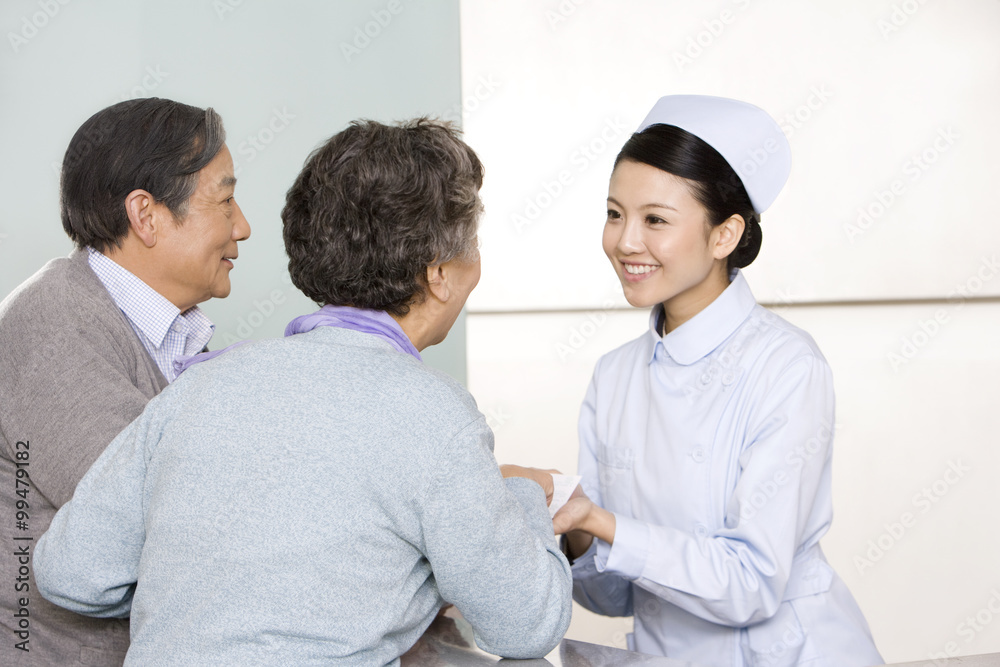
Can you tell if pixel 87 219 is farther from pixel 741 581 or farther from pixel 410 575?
pixel 741 581

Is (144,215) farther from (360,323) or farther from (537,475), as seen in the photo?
(537,475)

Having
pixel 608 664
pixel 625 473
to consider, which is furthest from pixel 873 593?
pixel 608 664

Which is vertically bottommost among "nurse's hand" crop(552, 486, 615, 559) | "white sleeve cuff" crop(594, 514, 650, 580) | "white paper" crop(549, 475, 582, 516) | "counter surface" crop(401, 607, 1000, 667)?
"counter surface" crop(401, 607, 1000, 667)

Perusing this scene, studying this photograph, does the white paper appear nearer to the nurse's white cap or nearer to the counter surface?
the counter surface

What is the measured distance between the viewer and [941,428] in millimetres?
3938

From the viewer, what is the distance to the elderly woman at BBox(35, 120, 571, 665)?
38.8 inches

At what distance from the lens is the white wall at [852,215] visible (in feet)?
12.5

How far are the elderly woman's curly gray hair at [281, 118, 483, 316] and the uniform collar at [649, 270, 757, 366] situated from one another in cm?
68

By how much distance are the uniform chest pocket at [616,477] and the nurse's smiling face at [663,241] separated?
0.33m

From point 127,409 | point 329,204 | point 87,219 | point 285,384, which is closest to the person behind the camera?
point 285,384

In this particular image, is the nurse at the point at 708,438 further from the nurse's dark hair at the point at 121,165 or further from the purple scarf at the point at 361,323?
the nurse's dark hair at the point at 121,165

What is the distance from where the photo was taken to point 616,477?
1.81 metres

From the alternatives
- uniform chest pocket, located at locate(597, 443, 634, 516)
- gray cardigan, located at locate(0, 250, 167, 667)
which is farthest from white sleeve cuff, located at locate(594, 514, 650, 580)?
gray cardigan, located at locate(0, 250, 167, 667)

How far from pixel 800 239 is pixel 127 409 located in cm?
319
